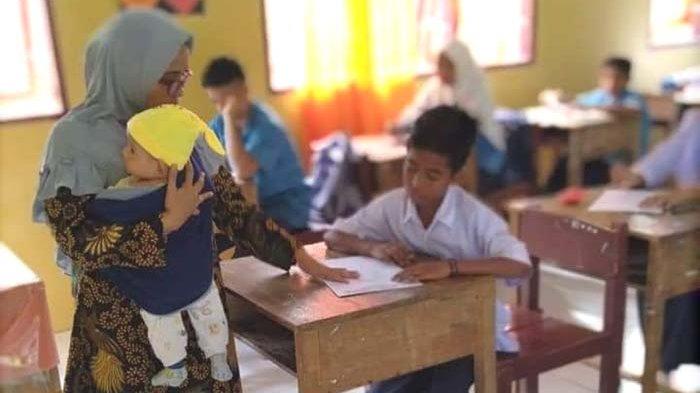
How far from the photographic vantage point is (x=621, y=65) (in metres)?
2.89

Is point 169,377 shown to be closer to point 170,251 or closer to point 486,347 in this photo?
point 170,251

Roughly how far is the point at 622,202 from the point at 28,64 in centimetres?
176

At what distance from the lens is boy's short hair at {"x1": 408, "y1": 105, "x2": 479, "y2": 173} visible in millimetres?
1653

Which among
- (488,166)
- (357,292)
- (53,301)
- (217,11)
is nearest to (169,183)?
(357,292)

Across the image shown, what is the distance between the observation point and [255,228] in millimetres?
1411

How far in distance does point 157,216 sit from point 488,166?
279cm

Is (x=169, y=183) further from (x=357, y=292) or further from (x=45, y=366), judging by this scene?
(x=45, y=366)

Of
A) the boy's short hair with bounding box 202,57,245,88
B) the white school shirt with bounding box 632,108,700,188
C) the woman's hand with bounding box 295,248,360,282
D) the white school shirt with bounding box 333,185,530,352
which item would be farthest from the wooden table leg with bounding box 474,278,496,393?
the boy's short hair with bounding box 202,57,245,88

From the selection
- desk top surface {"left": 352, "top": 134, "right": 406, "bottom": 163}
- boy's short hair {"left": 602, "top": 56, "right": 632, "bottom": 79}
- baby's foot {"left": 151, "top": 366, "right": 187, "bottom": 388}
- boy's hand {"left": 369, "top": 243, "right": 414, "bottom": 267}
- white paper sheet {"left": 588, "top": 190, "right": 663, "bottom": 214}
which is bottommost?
desk top surface {"left": 352, "top": 134, "right": 406, "bottom": 163}

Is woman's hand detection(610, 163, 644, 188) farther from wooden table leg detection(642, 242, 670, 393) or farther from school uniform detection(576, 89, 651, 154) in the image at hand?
wooden table leg detection(642, 242, 670, 393)

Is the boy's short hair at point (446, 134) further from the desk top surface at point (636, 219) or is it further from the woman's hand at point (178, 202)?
the woman's hand at point (178, 202)

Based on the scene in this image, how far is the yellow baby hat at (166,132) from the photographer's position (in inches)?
45.8

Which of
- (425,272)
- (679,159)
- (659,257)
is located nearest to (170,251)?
(425,272)

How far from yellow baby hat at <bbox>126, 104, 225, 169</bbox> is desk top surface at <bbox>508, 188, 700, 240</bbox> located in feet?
3.63
